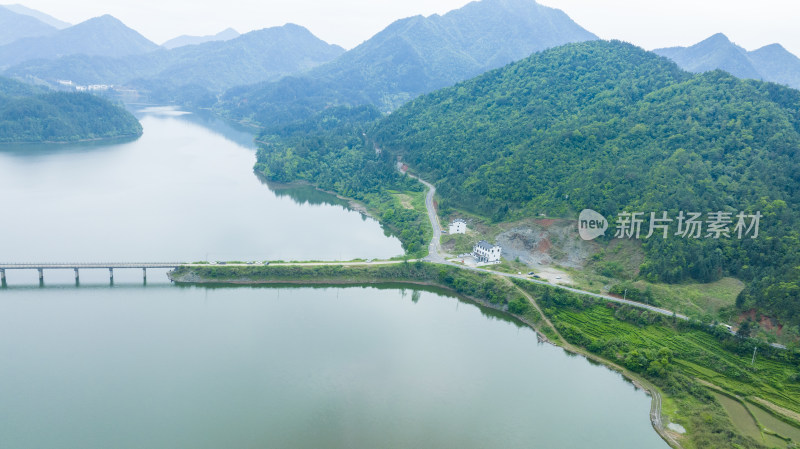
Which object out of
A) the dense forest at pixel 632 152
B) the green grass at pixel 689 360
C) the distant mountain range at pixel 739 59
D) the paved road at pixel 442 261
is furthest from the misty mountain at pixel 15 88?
the distant mountain range at pixel 739 59

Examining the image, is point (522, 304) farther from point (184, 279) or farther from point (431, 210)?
point (184, 279)

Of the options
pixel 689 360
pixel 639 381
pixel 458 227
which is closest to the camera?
pixel 639 381

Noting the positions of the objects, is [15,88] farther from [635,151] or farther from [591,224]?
[635,151]

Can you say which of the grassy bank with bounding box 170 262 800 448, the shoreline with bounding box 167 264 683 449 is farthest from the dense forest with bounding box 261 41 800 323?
the shoreline with bounding box 167 264 683 449

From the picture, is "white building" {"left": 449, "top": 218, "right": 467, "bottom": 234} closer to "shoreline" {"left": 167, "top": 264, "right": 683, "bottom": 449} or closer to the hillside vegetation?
the hillside vegetation

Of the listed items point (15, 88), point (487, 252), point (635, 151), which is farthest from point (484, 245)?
point (15, 88)
